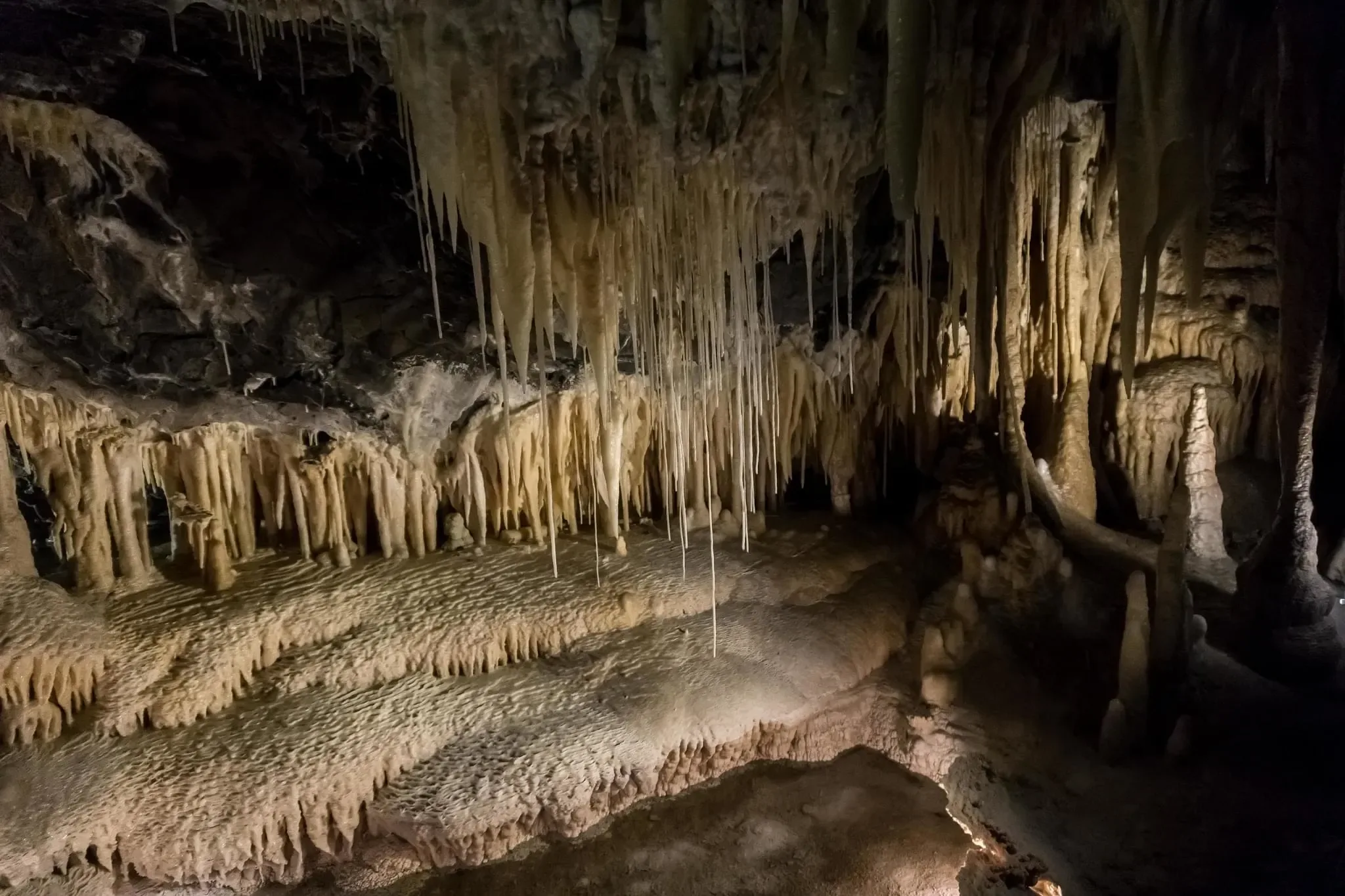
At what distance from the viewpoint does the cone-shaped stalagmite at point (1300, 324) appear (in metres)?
4.52

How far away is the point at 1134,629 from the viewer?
5.05 meters

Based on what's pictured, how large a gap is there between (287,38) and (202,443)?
2.84m

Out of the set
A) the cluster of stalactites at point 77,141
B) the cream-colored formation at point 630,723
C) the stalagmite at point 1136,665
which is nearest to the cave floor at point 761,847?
the cream-colored formation at point 630,723

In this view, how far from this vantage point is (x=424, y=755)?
217 inches

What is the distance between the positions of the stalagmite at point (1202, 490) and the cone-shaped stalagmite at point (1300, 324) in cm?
161

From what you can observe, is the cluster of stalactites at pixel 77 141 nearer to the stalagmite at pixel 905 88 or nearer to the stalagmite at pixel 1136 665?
the stalagmite at pixel 905 88

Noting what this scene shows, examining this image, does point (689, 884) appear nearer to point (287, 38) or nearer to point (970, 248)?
point (970, 248)

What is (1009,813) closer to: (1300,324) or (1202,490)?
(1300,324)

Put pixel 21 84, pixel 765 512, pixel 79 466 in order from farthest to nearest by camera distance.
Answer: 1. pixel 765 512
2. pixel 79 466
3. pixel 21 84

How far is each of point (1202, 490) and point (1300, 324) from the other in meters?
2.61

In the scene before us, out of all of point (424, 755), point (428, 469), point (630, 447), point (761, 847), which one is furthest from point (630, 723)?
point (630, 447)

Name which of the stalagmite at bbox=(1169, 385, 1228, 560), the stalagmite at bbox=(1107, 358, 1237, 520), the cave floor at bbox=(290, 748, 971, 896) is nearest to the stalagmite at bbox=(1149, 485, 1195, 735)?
A: the cave floor at bbox=(290, 748, 971, 896)

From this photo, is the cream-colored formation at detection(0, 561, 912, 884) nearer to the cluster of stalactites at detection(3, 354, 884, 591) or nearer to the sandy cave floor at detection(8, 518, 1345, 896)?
the sandy cave floor at detection(8, 518, 1345, 896)

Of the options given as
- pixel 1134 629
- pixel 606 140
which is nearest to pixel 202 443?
pixel 606 140
